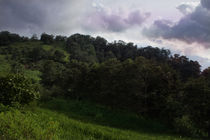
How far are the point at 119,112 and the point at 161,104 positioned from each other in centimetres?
323

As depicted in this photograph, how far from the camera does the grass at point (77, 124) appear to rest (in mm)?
3772

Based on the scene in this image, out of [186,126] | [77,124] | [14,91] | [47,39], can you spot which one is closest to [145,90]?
[186,126]

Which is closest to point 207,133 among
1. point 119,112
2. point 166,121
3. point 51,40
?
point 166,121

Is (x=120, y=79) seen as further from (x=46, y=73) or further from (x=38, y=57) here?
(x=38, y=57)

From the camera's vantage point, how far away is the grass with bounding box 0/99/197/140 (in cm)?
377

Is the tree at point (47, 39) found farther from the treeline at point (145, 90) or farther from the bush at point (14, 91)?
the bush at point (14, 91)

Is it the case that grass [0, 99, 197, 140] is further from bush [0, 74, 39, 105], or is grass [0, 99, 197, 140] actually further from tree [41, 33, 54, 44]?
tree [41, 33, 54, 44]

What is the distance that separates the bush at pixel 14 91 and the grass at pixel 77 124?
22.6 inches

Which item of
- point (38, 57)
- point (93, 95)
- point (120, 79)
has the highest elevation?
point (38, 57)

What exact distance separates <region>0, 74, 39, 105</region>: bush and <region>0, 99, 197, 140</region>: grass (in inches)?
22.6

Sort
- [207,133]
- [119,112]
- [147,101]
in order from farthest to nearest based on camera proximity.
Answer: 1. [119,112]
2. [147,101]
3. [207,133]

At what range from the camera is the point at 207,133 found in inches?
327

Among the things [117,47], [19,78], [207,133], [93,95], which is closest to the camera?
[19,78]

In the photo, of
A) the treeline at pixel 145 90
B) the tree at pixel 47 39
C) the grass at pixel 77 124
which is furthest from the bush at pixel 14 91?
the tree at pixel 47 39
